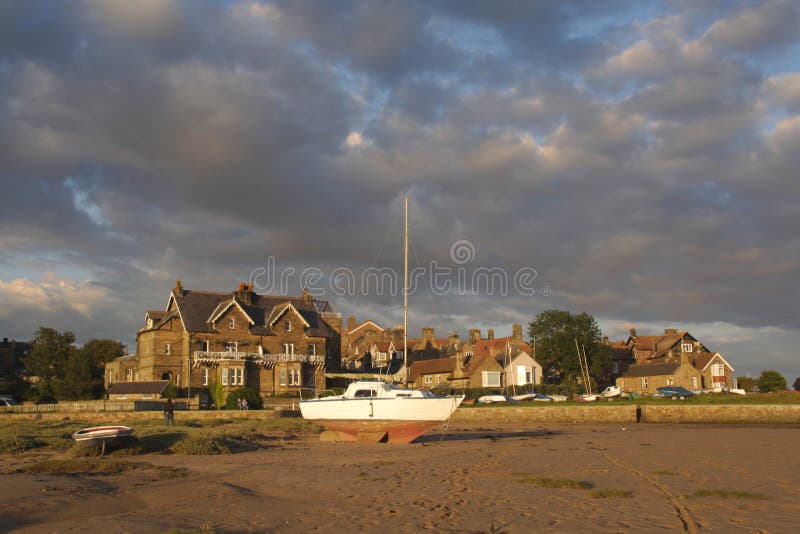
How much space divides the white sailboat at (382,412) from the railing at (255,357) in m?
34.3

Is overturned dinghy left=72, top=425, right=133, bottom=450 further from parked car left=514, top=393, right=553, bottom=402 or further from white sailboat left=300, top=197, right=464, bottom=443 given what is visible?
parked car left=514, top=393, right=553, bottom=402

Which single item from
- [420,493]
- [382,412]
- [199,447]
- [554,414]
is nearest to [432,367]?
[554,414]

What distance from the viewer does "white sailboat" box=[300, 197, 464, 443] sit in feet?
102

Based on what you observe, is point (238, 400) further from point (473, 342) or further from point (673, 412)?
point (473, 342)

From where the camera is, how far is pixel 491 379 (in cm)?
8481

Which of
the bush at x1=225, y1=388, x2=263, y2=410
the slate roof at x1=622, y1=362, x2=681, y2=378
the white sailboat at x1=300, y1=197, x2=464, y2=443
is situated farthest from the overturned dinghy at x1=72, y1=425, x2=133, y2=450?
the slate roof at x1=622, y1=362, x2=681, y2=378

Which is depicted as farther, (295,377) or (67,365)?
(67,365)

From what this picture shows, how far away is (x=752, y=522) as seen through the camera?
13.5 meters

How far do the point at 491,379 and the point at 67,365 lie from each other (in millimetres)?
47648

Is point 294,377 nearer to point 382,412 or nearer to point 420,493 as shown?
Answer: point 382,412

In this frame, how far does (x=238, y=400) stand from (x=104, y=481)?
3608 cm

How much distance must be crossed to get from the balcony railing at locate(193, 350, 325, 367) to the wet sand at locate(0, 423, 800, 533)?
3875 cm

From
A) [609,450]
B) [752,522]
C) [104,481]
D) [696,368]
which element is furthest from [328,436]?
[696,368]

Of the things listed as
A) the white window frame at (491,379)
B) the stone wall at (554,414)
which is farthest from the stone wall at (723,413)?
the white window frame at (491,379)
